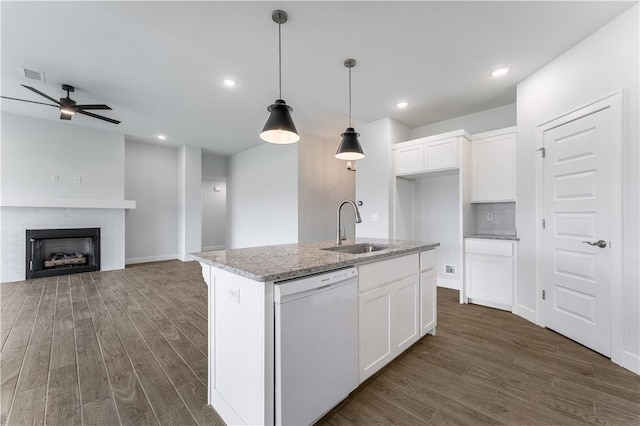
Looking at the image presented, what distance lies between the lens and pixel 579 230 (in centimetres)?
253

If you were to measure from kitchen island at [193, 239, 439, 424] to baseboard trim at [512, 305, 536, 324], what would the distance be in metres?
1.70

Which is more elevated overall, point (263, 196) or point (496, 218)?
point (263, 196)

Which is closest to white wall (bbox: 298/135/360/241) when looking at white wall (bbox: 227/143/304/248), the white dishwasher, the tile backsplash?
white wall (bbox: 227/143/304/248)

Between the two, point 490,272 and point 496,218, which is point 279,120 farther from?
point 496,218

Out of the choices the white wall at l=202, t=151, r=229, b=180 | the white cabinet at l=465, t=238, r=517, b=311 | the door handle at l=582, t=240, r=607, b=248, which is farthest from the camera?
the white wall at l=202, t=151, r=229, b=180

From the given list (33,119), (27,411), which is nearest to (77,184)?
(33,119)

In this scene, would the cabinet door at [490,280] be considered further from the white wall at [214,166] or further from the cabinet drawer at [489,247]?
the white wall at [214,166]

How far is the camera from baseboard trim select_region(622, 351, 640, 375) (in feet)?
6.63

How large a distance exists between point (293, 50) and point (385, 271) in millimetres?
2325

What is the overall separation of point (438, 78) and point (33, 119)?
273 inches

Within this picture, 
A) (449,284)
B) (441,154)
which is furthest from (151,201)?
(449,284)

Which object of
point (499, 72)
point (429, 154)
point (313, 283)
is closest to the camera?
point (313, 283)

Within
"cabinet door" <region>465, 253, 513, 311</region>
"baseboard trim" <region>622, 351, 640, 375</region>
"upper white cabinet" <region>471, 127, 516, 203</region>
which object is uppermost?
"upper white cabinet" <region>471, 127, 516, 203</region>

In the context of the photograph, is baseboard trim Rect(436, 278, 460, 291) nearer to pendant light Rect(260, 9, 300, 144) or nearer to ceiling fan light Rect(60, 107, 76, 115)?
pendant light Rect(260, 9, 300, 144)
